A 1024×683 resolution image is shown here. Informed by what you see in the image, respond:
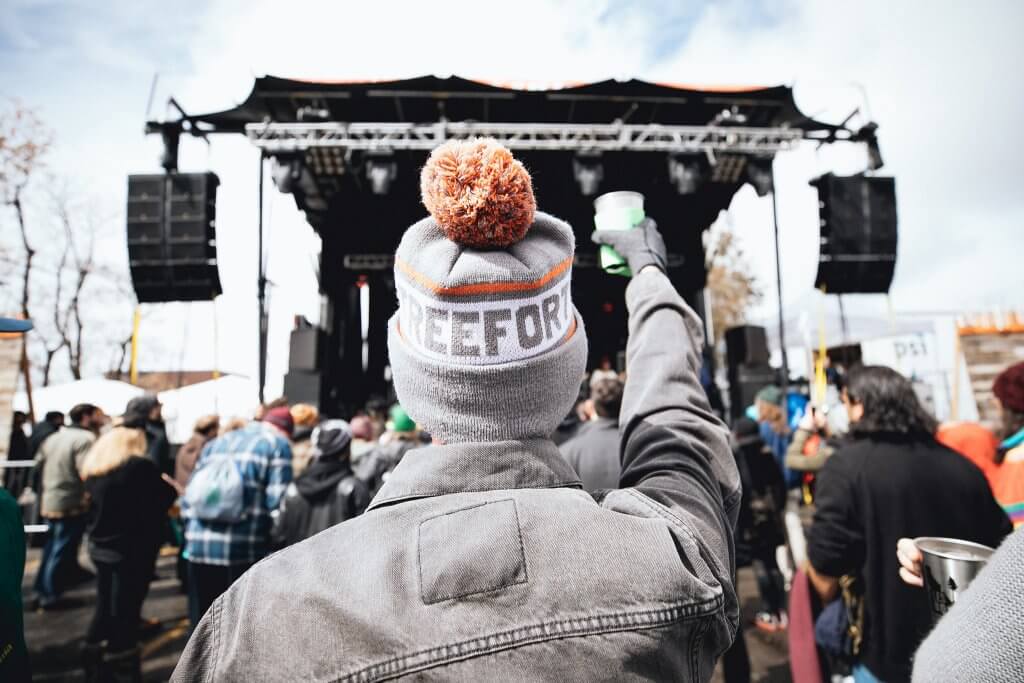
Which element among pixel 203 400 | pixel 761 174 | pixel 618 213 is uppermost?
pixel 761 174

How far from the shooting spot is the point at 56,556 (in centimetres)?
527

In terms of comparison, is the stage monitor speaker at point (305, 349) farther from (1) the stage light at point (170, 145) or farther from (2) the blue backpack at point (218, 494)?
(2) the blue backpack at point (218, 494)

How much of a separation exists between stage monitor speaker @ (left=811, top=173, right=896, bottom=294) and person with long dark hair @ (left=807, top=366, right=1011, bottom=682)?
7299 mm

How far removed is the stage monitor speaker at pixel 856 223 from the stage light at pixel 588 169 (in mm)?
3337

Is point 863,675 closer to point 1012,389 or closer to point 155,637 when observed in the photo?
point 1012,389

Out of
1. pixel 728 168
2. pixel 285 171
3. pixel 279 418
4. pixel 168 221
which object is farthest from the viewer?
pixel 728 168

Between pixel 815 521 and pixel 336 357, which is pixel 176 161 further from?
pixel 815 521

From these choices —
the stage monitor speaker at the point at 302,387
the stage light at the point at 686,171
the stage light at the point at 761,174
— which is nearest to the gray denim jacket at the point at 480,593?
the stage light at the point at 686,171

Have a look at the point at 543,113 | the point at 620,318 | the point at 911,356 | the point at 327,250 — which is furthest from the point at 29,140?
the point at 911,356

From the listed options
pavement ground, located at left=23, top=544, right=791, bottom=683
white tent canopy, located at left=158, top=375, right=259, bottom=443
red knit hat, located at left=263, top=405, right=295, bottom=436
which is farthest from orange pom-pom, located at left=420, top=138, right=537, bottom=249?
white tent canopy, located at left=158, top=375, right=259, bottom=443

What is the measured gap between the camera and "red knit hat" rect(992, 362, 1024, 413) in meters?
2.38

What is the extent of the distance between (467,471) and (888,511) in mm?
1816

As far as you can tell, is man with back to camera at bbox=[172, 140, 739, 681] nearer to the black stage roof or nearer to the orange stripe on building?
the orange stripe on building

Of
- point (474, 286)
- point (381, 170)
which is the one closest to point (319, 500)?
point (474, 286)
